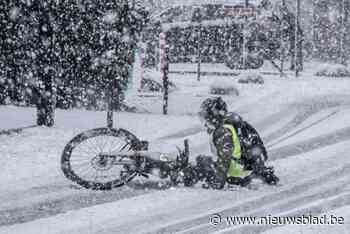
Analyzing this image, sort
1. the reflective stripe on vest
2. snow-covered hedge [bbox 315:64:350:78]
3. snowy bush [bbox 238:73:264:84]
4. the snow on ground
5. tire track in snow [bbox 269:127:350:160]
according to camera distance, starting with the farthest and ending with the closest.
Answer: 1. snow-covered hedge [bbox 315:64:350:78]
2. snowy bush [bbox 238:73:264:84]
3. tire track in snow [bbox 269:127:350:160]
4. the reflective stripe on vest
5. the snow on ground

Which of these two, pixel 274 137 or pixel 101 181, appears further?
pixel 274 137

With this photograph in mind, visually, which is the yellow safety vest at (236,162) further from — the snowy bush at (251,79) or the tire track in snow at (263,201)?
the snowy bush at (251,79)

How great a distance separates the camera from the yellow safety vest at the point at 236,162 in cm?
810

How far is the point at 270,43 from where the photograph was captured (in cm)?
2556

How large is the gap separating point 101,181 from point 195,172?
1.04 metres

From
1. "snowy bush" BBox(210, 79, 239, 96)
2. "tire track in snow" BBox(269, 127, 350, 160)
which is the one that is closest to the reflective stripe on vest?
"tire track in snow" BBox(269, 127, 350, 160)

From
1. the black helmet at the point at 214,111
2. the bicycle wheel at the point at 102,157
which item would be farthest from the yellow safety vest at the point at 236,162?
the bicycle wheel at the point at 102,157

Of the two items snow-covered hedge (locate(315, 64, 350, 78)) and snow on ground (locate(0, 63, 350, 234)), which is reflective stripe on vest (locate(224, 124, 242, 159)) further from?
snow-covered hedge (locate(315, 64, 350, 78))

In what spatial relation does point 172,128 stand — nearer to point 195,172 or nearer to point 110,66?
point 110,66

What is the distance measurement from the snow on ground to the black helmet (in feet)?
1.71

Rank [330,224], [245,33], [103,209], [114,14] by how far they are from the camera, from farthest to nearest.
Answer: [245,33], [114,14], [103,209], [330,224]

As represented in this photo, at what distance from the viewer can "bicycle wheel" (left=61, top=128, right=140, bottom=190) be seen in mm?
8172

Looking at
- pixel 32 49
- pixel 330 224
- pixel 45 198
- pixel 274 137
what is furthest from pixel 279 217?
pixel 32 49

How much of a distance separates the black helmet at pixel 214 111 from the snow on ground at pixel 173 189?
0.52 m
